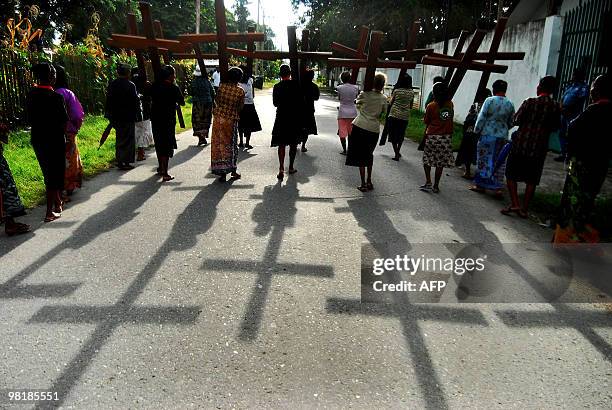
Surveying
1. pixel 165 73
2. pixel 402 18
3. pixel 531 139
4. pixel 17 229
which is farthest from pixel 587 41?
pixel 402 18

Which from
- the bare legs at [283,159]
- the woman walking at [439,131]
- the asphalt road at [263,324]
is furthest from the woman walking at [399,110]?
the asphalt road at [263,324]

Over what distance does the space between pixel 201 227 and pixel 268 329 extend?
234 centimetres

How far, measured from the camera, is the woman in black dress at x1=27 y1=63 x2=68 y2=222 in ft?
17.6

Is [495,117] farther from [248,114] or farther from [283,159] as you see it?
[248,114]

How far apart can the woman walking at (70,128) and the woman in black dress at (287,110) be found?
2.84 metres

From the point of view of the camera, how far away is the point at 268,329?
3352mm

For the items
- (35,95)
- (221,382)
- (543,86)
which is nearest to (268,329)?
(221,382)

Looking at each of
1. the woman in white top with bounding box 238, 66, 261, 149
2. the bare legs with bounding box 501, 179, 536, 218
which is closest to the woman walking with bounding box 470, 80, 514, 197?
the bare legs with bounding box 501, 179, 536, 218

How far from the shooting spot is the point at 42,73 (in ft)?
17.5

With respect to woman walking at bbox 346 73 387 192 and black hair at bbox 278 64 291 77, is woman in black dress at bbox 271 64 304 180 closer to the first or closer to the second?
black hair at bbox 278 64 291 77

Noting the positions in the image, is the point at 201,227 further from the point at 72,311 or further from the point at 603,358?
the point at 603,358

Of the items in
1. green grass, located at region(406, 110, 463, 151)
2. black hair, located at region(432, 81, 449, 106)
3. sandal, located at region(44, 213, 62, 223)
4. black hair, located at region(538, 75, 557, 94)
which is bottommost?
sandal, located at region(44, 213, 62, 223)

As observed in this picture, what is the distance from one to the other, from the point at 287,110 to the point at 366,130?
1.46 metres

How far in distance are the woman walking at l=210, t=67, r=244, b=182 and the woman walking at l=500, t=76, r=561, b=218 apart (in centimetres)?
387
